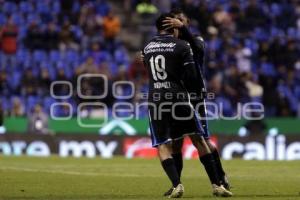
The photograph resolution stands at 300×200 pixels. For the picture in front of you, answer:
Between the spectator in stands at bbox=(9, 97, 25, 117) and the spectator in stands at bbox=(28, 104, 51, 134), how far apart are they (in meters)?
0.92

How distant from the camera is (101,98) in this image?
25.2m

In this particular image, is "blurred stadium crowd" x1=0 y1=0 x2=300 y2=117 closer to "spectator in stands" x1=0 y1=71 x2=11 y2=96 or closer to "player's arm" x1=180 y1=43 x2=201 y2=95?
"spectator in stands" x1=0 y1=71 x2=11 y2=96

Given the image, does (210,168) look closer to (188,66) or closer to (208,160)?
(208,160)

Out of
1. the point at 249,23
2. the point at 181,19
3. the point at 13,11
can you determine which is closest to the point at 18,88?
the point at 13,11

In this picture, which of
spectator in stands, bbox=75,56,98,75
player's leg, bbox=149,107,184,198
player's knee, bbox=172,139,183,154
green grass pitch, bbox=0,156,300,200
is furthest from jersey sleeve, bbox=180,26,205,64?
spectator in stands, bbox=75,56,98,75

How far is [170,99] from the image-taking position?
455 inches

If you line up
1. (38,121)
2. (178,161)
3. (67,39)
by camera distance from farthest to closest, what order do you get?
(67,39), (38,121), (178,161)

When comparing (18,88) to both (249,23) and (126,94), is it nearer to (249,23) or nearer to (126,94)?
(126,94)

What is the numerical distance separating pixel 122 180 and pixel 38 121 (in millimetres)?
10682

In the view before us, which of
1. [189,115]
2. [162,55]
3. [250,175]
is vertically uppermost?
[162,55]

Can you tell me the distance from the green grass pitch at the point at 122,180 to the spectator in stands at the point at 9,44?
8120mm

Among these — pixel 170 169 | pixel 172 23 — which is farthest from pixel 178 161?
pixel 172 23

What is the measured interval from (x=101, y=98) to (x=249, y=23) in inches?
278

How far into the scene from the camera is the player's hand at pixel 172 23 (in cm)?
1150
